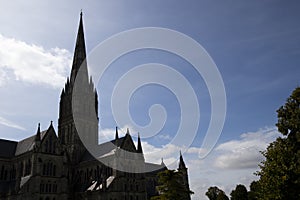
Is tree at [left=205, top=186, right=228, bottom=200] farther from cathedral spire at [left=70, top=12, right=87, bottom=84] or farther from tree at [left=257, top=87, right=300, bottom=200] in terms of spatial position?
tree at [left=257, top=87, right=300, bottom=200]

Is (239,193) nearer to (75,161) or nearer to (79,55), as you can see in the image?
(75,161)

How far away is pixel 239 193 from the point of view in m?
71.8

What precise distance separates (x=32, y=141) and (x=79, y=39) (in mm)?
35347

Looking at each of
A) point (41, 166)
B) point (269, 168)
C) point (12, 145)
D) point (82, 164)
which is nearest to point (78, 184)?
point (82, 164)

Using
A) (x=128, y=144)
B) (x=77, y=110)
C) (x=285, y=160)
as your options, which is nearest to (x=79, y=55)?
(x=77, y=110)

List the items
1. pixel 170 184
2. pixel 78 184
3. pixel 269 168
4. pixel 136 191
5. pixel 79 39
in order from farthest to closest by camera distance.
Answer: pixel 79 39
pixel 78 184
pixel 136 191
pixel 170 184
pixel 269 168

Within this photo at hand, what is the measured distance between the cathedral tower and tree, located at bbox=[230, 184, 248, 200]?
3845 cm

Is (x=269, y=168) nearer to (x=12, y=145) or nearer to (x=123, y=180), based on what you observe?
(x=123, y=180)

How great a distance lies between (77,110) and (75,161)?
1344 cm

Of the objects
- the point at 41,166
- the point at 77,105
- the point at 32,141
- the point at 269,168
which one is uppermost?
the point at 77,105

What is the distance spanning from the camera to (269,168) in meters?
23.2

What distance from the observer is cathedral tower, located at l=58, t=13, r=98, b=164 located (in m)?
76.7

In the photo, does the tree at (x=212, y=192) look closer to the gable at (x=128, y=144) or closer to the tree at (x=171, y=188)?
the gable at (x=128, y=144)

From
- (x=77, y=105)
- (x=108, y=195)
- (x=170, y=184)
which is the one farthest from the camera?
(x=77, y=105)
